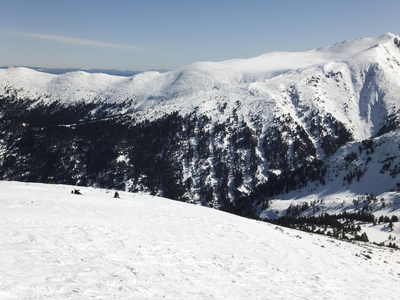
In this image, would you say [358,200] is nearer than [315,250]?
No

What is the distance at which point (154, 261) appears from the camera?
645 inches

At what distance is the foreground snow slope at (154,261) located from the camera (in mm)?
12734

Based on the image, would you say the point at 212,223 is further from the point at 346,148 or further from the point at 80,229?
the point at 346,148

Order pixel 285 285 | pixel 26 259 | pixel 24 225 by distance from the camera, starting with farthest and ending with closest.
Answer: pixel 24 225 < pixel 285 285 < pixel 26 259

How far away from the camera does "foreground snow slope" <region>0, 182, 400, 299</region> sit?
1273cm

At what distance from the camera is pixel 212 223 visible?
27.7 meters

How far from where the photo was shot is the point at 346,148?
552 feet

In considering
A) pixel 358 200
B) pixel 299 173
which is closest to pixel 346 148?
pixel 299 173

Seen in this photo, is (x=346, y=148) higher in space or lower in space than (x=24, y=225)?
higher

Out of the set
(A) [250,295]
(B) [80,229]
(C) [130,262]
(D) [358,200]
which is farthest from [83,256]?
(D) [358,200]

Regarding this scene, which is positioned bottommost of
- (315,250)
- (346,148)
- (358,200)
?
(358,200)

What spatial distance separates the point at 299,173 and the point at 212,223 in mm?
157962

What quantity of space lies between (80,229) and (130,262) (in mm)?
6150

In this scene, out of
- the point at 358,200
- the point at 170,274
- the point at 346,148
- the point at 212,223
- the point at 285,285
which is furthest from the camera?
the point at 346,148
